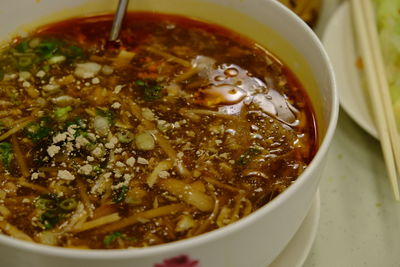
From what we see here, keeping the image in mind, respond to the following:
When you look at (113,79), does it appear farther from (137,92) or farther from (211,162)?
(211,162)

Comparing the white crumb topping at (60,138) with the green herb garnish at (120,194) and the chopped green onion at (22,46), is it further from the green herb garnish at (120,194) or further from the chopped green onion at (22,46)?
the chopped green onion at (22,46)

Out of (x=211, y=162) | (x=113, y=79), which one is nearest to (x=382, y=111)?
(x=211, y=162)

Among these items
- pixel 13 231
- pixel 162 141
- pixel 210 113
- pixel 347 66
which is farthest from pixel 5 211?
pixel 347 66

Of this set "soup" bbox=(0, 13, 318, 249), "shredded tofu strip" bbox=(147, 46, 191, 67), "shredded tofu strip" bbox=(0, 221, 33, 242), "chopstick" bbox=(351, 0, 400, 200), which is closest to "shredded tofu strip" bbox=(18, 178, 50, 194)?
"soup" bbox=(0, 13, 318, 249)

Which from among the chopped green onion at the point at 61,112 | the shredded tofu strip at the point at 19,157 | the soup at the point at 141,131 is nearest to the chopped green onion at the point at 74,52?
the soup at the point at 141,131

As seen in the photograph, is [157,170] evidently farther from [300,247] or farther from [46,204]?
[300,247]

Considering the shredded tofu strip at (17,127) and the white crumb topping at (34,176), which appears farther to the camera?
the shredded tofu strip at (17,127)
